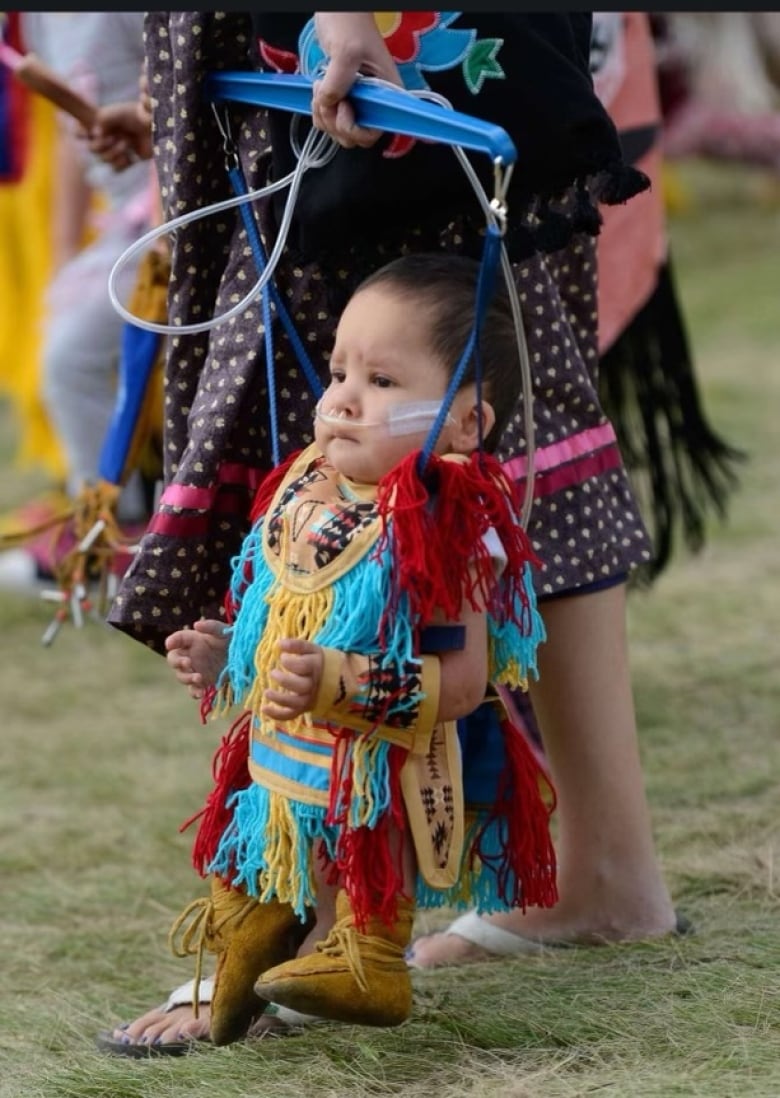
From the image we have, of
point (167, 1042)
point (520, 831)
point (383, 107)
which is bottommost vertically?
point (167, 1042)

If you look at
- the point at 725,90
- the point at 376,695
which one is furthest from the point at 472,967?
the point at 725,90

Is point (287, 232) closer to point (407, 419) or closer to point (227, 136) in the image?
point (227, 136)

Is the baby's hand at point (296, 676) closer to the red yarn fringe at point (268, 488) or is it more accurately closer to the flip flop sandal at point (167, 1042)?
the red yarn fringe at point (268, 488)

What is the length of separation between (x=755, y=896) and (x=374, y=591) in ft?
3.07

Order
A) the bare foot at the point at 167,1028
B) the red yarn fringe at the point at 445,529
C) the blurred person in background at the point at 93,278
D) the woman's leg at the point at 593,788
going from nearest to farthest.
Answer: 1. the red yarn fringe at the point at 445,529
2. the bare foot at the point at 167,1028
3. the woman's leg at the point at 593,788
4. the blurred person in background at the point at 93,278

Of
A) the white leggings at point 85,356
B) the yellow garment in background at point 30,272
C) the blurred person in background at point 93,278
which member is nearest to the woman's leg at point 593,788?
the blurred person in background at point 93,278

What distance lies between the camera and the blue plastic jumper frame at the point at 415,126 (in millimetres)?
1563

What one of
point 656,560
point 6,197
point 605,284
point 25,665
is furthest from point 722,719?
point 6,197

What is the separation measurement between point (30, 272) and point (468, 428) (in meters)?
3.70

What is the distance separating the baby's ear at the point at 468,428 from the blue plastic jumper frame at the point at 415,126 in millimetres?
56

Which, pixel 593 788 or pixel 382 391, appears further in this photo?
pixel 593 788

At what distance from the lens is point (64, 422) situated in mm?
3822

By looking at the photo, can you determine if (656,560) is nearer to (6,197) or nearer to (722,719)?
(722,719)

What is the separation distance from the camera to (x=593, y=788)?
7.07 ft
